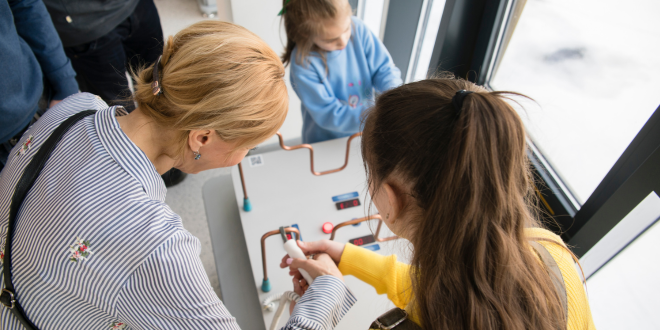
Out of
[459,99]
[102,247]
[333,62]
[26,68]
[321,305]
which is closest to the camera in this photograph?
[459,99]

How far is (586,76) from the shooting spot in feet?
3.42

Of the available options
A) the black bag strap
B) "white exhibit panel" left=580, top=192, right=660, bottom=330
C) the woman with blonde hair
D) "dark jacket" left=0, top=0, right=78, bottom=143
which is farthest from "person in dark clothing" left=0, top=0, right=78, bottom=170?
"white exhibit panel" left=580, top=192, right=660, bottom=330

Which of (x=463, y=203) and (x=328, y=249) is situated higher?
(x=463, y=203)

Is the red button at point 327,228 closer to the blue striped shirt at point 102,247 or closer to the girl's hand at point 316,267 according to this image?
the girl's hand at point 316,267

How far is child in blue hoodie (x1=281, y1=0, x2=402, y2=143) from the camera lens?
114 centimetres

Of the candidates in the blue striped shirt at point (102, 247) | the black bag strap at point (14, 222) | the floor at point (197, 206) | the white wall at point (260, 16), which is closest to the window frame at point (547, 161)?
the blue striped shirt at point (102, 247)

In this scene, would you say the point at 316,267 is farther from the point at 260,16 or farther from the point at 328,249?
the point at 260,16

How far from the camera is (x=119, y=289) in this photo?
0.59m

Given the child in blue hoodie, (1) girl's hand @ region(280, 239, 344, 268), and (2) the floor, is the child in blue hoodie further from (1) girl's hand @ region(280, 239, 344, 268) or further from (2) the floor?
(2) the floor

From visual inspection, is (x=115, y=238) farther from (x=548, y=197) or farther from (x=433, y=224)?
(x=548, y=197)

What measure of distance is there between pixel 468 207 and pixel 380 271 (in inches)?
17.5

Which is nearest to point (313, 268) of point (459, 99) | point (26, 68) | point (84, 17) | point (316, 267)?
point (316, 267)

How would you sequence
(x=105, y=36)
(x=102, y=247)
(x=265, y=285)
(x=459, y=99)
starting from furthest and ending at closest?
(x=105, y=36), (x=265, y=285), (x=102, y=247), (x=459, y=99)

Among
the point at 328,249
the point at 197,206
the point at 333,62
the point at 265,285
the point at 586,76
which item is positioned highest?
the point at 586,76
